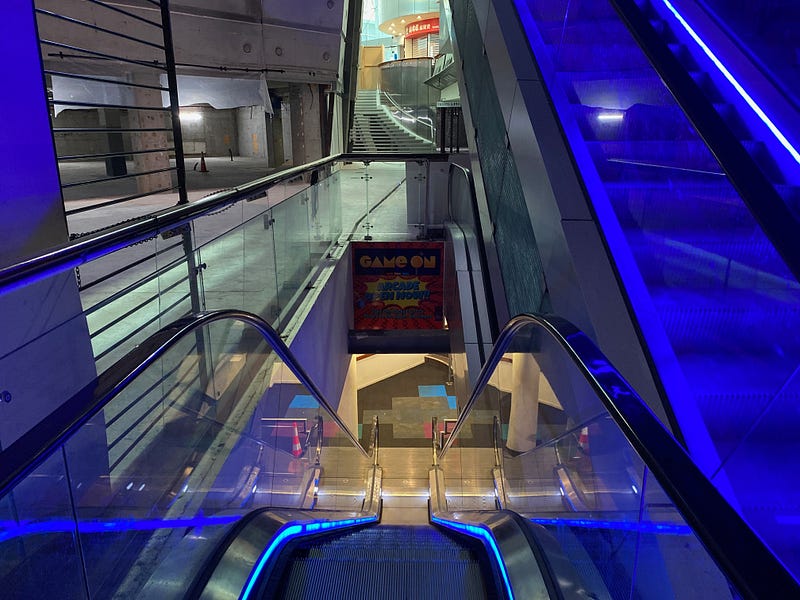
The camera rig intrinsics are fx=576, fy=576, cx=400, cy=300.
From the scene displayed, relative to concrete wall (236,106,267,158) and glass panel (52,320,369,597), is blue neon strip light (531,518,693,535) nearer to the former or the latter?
glass panel (52,320,369,597)

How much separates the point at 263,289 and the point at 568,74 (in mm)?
2707

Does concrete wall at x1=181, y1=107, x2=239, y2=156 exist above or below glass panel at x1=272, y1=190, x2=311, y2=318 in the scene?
above

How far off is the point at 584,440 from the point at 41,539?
4.93ft

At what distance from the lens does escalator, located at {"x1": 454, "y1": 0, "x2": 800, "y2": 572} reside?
66.3 inches

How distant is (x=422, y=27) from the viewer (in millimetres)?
31234

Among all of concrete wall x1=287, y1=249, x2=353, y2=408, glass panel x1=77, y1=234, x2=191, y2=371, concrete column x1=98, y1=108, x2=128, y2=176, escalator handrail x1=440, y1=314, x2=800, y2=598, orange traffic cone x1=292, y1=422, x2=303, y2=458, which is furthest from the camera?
concrete column x1=98, y1=108, x2=128, y2=176

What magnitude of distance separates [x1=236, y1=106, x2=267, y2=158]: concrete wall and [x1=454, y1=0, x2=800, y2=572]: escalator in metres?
19.5

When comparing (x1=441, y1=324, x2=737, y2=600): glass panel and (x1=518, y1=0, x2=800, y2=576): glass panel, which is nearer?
(x1=441, y1=324, x2=737, y2=600): glass panel

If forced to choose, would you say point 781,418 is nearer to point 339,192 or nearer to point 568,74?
point 568,74

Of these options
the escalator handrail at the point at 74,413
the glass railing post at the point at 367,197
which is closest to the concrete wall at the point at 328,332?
the glass railing post at the point at 367,197

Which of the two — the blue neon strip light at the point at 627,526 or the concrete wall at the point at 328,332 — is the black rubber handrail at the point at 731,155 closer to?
the blue neon strip light at the point at 627,526

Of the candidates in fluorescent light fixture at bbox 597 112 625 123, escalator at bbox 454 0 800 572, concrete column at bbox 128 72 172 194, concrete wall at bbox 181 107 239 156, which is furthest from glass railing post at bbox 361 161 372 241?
concrete wall at bbox 181 107 239 156

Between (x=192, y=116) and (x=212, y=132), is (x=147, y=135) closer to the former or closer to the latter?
(x=192, y=116)

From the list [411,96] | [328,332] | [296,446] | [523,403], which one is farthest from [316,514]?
[411,96]
